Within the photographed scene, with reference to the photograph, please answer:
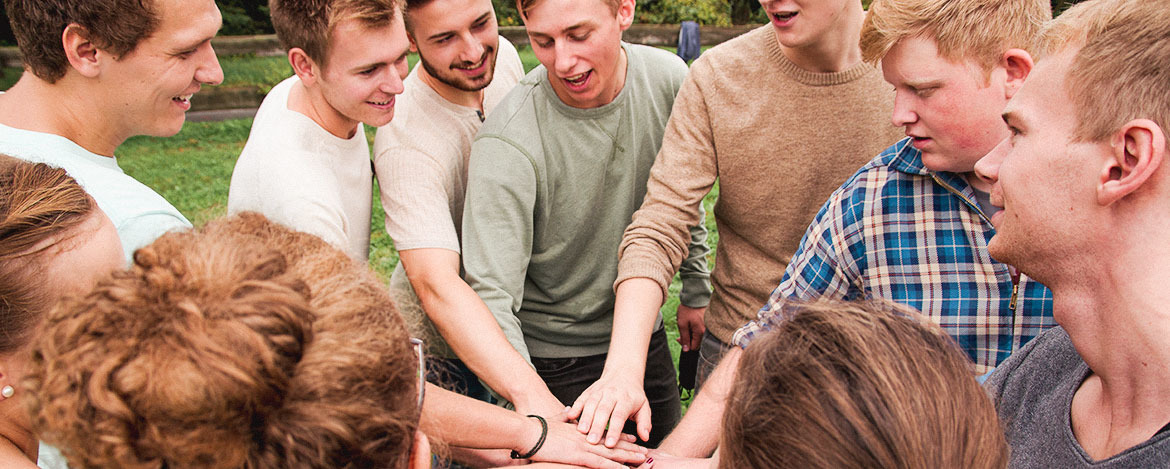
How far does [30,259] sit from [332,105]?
1501 millimetres

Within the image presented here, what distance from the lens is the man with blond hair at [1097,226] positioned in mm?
1371

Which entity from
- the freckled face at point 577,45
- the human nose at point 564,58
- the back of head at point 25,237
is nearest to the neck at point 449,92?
the freckled face at point 577,45

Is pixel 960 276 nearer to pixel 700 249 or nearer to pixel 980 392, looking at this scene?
pixel 980 392

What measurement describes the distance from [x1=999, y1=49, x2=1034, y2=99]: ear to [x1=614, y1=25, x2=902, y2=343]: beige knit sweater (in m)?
0.74

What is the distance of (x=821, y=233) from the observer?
2.28 meters

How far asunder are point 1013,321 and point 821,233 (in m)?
0.55

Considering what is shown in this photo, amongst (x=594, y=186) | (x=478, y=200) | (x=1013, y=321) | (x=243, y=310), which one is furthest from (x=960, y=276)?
(x=243, y=310)

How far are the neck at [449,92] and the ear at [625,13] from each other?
2.23 ft

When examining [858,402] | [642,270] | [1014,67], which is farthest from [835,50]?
[858,402]

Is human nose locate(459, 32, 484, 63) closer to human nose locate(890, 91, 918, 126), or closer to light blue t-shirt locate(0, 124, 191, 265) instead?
light blue t-shirt locate(0, 124, 191, 265)

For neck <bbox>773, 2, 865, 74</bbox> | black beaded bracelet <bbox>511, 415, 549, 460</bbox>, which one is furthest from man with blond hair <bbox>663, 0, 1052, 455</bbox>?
black beaded bracelet <bbox>511, 415, 549, 460</bbox>

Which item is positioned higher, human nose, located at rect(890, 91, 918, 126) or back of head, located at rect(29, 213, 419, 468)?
human nose, located at rect(890, 91, 918, 126)

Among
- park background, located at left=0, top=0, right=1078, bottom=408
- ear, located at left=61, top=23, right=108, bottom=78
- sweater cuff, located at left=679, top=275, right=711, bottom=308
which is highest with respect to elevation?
ear, located at left=61, top=23, right=108, bottom=78

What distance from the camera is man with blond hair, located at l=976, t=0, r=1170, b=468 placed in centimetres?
137
